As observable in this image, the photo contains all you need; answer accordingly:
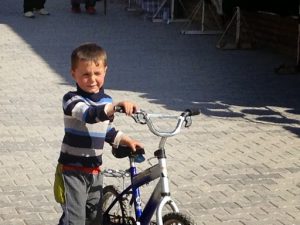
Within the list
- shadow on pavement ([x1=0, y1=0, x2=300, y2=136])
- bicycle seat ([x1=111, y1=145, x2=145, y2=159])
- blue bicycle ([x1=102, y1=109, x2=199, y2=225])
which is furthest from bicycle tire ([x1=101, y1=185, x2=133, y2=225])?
shadow on pavement ([x1=0, y1=0, x2=300, y2=136])

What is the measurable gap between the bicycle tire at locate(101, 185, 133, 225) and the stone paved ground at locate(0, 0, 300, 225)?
99cm

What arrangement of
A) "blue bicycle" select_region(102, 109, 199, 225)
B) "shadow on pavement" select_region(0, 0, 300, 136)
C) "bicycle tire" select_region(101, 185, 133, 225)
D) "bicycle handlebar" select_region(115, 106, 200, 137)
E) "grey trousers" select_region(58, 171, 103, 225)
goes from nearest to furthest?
"bicycle handlebar" select_region(115, 106, 200, 137), "blue bicycle" select_region(102, 109, 199, 225), "grey trousers" select_region(58, 171, 103, 225), "bicycle tire" select_region(101, 185, 133, 225), "shadow on pavement" select_region(0, 0, 300, 136)

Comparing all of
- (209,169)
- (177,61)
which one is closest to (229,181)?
(209,169)

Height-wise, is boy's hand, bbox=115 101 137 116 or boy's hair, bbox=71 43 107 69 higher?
boy's hair, bbox=71 43 107 69

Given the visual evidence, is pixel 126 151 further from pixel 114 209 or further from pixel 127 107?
pixel 127 107

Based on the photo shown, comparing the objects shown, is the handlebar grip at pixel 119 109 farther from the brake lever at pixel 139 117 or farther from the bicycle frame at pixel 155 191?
the bicycle frame at pixel 155 191

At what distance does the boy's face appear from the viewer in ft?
16.6

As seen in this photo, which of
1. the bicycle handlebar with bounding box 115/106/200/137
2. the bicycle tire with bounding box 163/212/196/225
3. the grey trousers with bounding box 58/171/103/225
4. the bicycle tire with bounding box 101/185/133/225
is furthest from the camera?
the bicycle tire with bounding box 101/185/133/225

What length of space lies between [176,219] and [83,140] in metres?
0.67

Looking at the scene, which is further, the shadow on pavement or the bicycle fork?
the shadow on pavement

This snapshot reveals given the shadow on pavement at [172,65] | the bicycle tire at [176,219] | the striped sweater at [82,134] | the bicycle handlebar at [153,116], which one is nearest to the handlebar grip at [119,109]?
the bicycle handlebar at [153,116]

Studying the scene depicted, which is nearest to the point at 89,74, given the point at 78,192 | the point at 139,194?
the point at 78,192

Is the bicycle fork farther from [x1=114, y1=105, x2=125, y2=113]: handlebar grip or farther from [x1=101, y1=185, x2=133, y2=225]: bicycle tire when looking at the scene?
[x1=114, y1=105, x2=125, y2=113]: handlebar grip

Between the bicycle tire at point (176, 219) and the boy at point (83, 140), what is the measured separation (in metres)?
0.45
